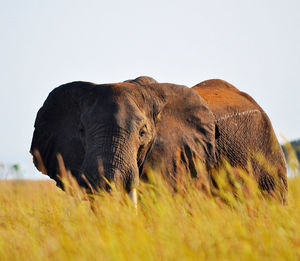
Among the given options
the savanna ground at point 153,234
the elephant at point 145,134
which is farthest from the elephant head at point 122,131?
the savanna ground at point 153,234

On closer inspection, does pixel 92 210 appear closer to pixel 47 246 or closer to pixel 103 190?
pixel 103 190

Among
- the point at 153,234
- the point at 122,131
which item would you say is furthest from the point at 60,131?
the point at 153,234

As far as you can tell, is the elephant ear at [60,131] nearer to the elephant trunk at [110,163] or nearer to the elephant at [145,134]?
the elephant at [145,134]

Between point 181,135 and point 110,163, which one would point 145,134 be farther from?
point 110,163

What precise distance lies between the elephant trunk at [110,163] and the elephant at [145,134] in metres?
0.01

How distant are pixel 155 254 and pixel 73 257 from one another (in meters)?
0.67

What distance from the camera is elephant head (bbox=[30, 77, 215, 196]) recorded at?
7547 millimetres

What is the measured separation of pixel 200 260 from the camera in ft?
15.1

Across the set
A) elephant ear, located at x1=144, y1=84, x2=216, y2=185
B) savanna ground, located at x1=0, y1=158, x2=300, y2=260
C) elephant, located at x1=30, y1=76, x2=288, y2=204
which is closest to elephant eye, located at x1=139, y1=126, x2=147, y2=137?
elephant, located at x1=30, y1=76, x2=288, y2=204

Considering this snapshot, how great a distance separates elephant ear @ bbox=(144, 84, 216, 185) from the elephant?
0.01 metres

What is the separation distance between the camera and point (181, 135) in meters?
8.90

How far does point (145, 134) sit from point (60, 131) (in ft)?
4.95

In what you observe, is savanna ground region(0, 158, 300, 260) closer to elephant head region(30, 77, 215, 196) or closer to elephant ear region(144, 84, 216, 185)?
elephant head region(30, 77, 215, 196)

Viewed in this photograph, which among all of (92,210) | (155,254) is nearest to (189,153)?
(92,210)
